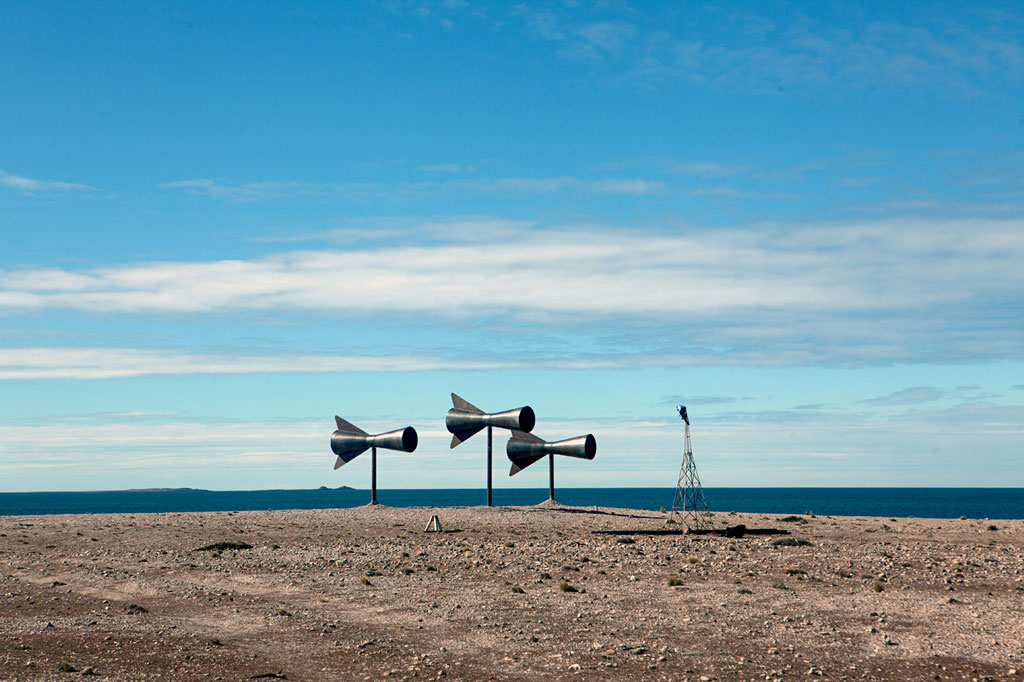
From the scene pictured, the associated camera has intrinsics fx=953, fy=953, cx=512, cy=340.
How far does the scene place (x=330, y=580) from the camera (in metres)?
32.2

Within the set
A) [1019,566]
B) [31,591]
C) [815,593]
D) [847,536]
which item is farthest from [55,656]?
[847,536]

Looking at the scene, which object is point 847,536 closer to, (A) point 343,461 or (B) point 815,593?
(B) point 815,593

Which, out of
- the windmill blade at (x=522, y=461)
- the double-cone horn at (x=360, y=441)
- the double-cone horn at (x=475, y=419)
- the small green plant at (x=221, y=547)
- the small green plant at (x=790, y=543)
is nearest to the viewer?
the small green plant at (x=790, y=543)

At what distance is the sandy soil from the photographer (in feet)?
68.9

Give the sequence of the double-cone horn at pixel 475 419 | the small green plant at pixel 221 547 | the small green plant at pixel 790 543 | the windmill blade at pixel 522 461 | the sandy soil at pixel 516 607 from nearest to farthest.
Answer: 1. the sandy soil at pixel 516 607
2. the small green plant at pixel 790 543
3. the small green plant at pixel 221 547
4. the double-cone horn at pixel 475 419
5. the windmill blade at pixel 522 461

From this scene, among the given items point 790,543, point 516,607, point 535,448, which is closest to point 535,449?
point 535,448

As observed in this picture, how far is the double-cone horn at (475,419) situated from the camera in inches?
2397

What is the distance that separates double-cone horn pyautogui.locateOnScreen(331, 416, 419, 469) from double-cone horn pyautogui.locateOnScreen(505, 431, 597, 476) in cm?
713

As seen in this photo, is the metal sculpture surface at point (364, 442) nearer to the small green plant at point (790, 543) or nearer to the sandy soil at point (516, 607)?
the sandy soil at point (516, 607)

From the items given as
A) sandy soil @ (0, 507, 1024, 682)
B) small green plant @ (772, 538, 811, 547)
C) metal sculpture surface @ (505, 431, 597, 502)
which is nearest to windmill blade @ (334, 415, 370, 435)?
metal sculpture surface @ (505, 431, 597, 502)

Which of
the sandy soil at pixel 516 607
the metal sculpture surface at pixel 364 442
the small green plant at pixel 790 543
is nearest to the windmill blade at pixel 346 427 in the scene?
the metal sculpture surface at pixel 364 442

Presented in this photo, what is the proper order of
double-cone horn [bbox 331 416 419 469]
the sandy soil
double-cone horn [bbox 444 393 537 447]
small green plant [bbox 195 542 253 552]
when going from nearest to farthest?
the sandy soil
small green plant [bbox 195 542 253 552]
double-cone horn [bbox 444 393 537 447]
double-cone horn [bbox 331 416 419 469]

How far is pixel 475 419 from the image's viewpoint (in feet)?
205

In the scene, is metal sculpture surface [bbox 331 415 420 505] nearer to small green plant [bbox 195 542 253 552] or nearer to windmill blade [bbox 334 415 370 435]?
windmill blade [bbox 334 415 370 435]
